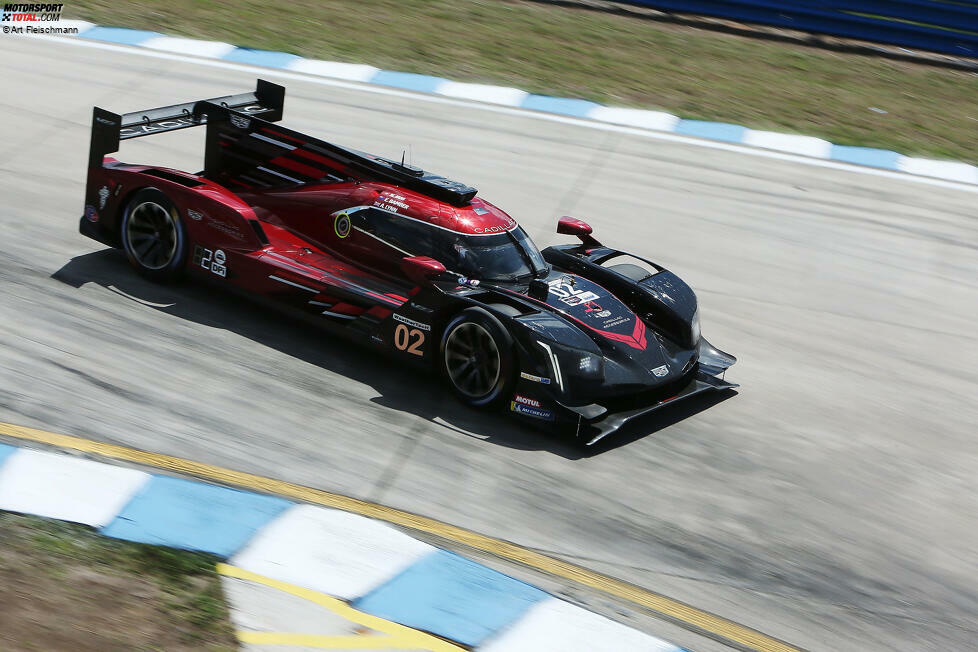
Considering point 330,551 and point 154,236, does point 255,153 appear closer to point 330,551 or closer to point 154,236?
point 154,236

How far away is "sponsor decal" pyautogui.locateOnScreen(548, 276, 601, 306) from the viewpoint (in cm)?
814

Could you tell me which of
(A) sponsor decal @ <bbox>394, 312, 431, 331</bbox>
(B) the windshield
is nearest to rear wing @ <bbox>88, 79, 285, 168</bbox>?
(B) the windshield

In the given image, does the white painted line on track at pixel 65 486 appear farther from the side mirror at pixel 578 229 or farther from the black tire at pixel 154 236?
the side mirror at pixel 578 229

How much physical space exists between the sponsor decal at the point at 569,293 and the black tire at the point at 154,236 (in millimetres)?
3212

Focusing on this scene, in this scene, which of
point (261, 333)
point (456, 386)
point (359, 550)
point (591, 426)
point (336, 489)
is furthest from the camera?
point (261, 333)

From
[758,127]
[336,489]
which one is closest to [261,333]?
[336,489]

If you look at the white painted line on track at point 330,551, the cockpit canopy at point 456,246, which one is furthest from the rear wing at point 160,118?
the white painted line on track at point 330,551

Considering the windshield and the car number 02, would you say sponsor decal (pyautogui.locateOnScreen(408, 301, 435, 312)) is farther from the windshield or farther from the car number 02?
the windshield

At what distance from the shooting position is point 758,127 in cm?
1609

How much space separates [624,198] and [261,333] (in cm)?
601

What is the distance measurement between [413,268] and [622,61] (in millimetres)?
11473

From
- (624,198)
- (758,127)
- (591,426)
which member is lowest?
(591,426)

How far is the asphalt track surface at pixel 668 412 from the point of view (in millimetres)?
6414

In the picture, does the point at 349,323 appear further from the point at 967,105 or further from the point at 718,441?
the point at 967,105
